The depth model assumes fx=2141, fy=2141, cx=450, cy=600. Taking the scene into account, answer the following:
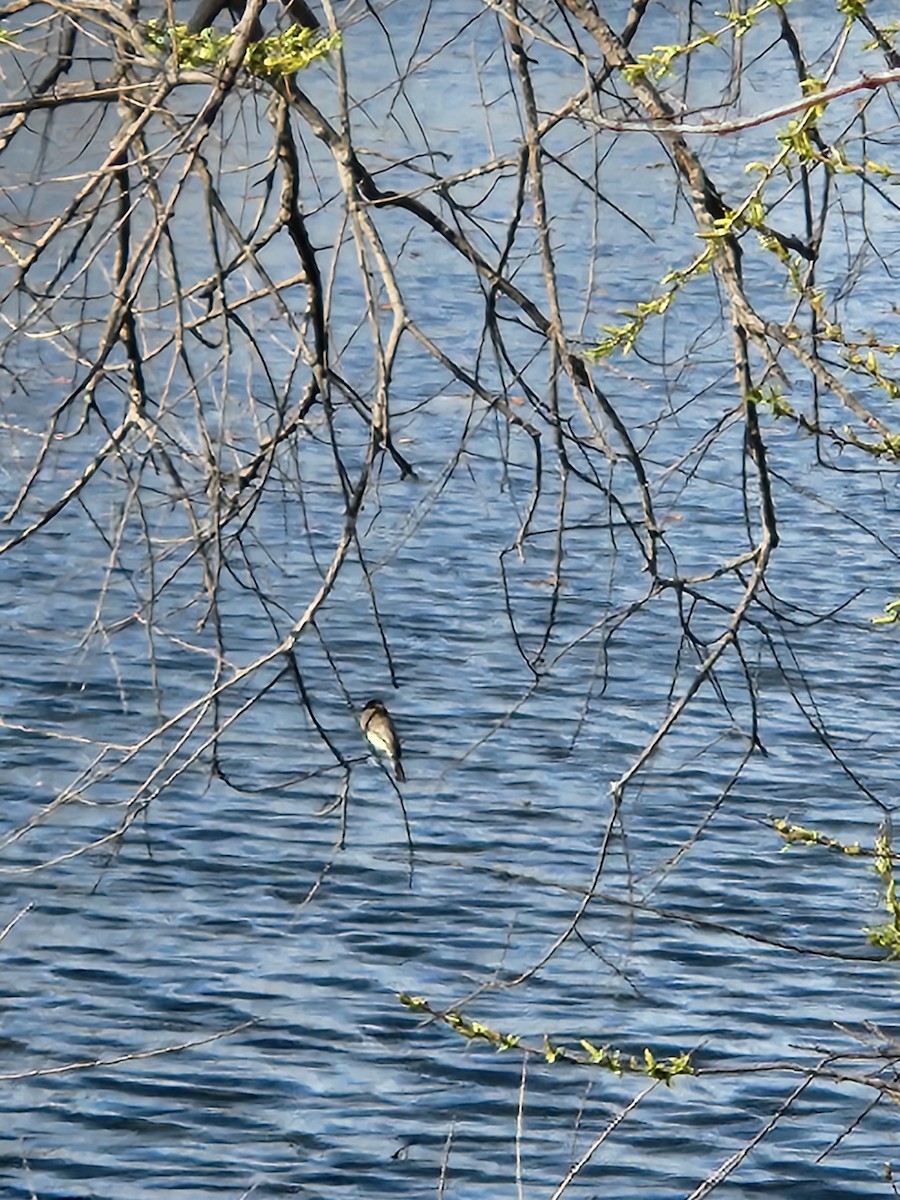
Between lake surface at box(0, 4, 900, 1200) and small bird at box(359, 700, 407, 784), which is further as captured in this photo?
small bird at box(359, 700, 407, 784)

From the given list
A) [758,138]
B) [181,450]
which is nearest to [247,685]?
[181,450]

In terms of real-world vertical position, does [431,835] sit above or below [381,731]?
below

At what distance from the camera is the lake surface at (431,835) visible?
6742 millimetres

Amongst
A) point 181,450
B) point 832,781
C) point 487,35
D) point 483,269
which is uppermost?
point 487,35

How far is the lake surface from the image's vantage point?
6.74 meters

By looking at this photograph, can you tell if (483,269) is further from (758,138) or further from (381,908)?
(758,138)

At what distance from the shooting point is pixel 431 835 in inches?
352

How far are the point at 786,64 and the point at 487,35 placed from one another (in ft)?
11.3

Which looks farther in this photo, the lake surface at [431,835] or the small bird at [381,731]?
the small bird at [381,731]

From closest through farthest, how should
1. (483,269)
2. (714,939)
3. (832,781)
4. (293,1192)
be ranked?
(483,269)
(293,1192)
(714,939)
(832,781)

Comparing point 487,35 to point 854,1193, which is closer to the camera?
point 854,1193

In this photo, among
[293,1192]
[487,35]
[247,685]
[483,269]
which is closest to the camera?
[483,269]

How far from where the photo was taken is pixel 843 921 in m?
8.29

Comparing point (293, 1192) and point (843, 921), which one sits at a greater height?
point (843, 921)
